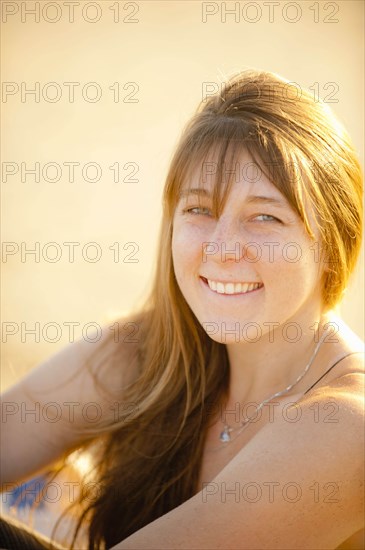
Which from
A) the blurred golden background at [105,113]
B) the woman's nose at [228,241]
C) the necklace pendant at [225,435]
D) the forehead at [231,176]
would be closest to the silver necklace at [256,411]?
the necklace pendant at [225,435]

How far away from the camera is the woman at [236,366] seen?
1.90m

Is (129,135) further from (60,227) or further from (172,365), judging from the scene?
(172,365)

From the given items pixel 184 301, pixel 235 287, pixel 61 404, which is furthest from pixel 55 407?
pixel 235 287

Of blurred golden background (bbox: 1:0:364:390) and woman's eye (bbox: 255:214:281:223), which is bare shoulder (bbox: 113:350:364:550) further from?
blurred golden background (bbox: 1:0:364:390)

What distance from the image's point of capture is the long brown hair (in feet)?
6.97

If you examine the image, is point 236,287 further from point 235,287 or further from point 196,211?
point 196,211

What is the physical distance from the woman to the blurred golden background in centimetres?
210

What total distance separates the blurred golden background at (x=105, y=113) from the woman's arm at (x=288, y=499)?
8.62 feet

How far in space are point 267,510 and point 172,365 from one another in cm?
75

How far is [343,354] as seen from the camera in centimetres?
217

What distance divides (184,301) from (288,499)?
82 cm

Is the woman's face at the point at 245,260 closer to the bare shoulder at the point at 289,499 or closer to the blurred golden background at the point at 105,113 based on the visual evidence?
the bare shoulder at the point at 289,499

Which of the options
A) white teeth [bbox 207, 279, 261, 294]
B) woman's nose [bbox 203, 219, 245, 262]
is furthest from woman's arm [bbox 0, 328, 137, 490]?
woman's nose [bbox 203, 219, 245, 262]

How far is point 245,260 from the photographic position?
7.00 feet
